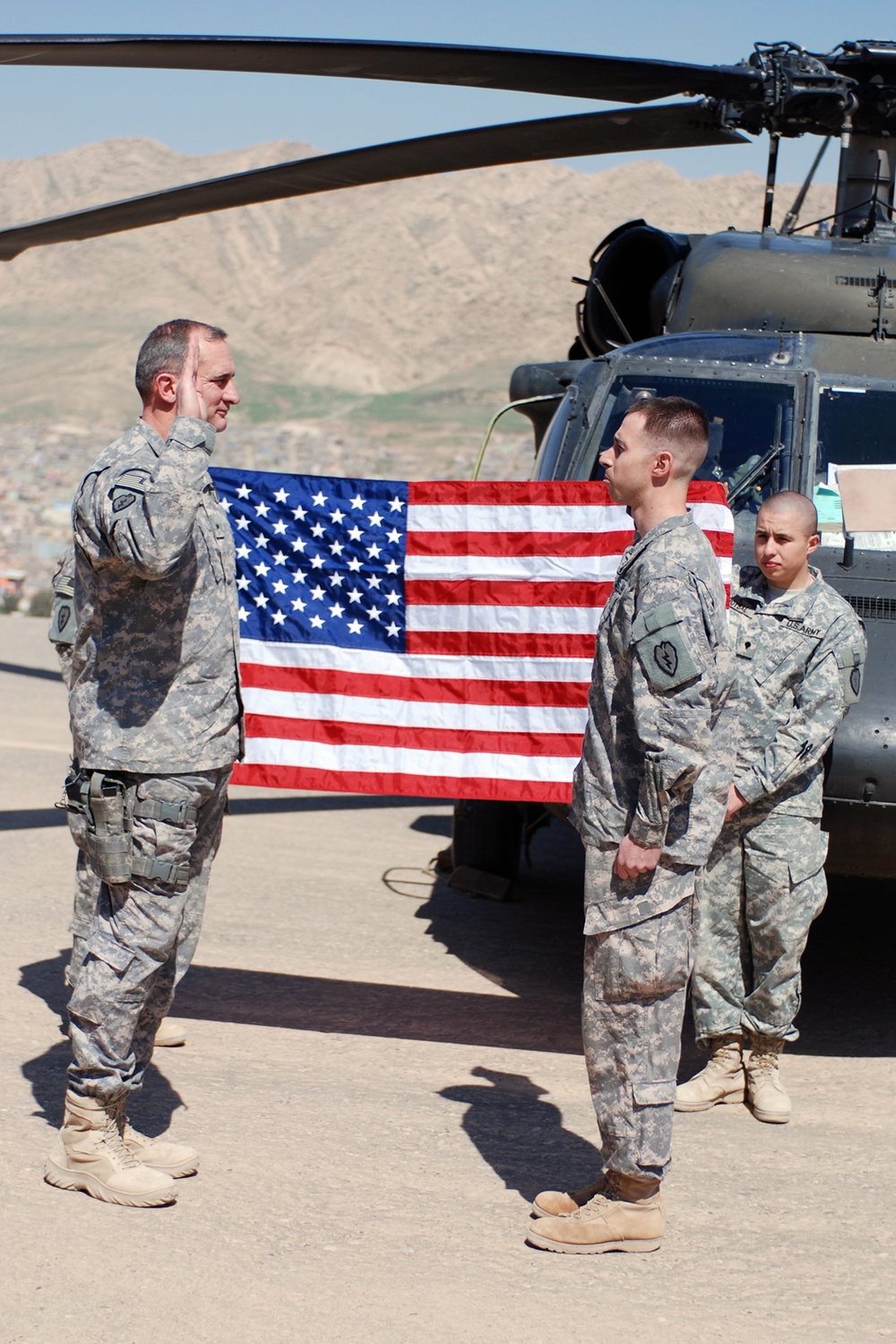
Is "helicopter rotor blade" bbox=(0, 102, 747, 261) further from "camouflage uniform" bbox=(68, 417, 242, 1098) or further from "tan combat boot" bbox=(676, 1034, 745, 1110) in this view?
"tan combat boot" bbox=(676, 1034, 745, 1110)

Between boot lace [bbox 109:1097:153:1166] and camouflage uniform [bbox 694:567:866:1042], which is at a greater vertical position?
camouflage uniform [bbox 694:567:866:1042]

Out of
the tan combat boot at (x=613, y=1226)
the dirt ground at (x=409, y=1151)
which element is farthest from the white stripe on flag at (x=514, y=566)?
the tan combat boot at (x=613, y=1226)

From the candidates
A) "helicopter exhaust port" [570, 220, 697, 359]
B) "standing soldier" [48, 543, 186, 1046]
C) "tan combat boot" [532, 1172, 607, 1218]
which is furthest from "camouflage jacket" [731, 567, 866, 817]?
"helicopter exhaust port" [570, 220, 697, 359]

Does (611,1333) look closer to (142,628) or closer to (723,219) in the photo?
(142,628)

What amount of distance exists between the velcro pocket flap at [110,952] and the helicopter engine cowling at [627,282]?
4423mm

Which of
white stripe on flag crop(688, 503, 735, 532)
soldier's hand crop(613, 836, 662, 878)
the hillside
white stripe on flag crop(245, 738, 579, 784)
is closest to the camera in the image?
soldier's hand crop(613, 836, 662, 878)

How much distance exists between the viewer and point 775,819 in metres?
4.08

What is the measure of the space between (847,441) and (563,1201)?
9.67 feet

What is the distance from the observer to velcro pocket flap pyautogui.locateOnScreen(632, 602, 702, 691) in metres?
3.01

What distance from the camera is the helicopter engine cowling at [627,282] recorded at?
6.87m

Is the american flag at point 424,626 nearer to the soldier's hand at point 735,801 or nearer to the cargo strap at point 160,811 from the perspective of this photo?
the soldier's hand at point 735,801

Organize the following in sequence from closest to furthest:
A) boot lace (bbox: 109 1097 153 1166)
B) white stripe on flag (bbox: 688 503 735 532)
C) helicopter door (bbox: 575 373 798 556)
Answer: boot lace (bbox: 109 1097 153 1166)
white stripe on flag (bbox: 688 503 735 532)
helicopter door (bbox: 575 373 798 556)

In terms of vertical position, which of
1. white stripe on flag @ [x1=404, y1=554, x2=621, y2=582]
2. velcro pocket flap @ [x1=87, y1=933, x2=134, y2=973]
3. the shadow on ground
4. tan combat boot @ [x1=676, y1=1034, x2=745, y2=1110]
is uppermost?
white stripe on flag @ [x1=404, y1=554, x2=621, y2=582]

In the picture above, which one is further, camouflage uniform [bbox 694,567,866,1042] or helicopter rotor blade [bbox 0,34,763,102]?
helicopter rotor blade [bbox 0,34,763,102]
